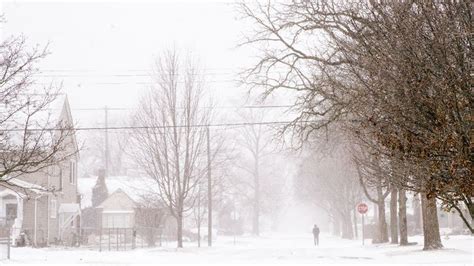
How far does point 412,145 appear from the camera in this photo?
11.4 meters

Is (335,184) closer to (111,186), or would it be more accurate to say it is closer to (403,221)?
(111,186)

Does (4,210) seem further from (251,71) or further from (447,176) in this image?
(447,176)

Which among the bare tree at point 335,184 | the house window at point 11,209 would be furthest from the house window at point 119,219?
the house window at point 11,209

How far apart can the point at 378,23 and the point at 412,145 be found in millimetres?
2352

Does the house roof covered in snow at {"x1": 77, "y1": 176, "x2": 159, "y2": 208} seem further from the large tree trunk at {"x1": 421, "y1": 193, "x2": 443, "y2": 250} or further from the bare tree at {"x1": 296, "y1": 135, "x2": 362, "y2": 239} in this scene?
the large tree trunk at {"x1": 421, "y1": 193, "x2": 443, "y2": 250}

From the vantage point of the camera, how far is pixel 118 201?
62.6m

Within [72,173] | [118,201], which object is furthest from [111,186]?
[72,173]

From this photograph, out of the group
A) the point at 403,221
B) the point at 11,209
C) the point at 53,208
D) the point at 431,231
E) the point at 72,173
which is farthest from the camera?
the point at 72,173

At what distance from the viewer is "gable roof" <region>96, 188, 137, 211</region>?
62500 millimetres

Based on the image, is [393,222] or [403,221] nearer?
[403,221]

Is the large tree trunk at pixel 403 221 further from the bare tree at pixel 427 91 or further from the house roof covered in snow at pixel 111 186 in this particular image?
the house roof covered in snow at pixel 111 186

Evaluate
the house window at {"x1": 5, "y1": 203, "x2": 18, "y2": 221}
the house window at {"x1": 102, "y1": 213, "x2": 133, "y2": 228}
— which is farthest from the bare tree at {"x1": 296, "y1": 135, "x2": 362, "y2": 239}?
the house window at {"x1": 5, "y1": 203, "x2": 18, "y2": 221}

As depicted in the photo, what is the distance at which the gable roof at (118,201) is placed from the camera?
2461 inches

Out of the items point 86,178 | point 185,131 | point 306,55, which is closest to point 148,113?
point 185,131
